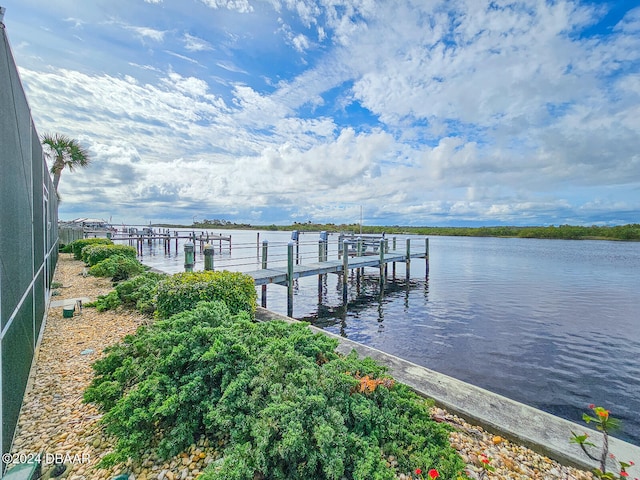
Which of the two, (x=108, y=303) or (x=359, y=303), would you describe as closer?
(x=108, y=303)

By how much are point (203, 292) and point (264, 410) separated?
3.54m

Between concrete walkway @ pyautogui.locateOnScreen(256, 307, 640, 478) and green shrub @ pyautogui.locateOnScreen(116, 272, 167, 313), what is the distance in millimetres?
5019

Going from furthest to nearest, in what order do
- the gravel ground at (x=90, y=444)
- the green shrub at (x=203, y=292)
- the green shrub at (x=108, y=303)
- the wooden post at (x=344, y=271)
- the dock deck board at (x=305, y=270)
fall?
1. the wooden post at (x=344, y=271)
2. the dock deck board at (x=305, y=270)
3. the green shrub at (x=108, y=303)
4. the green shrub at (x=203, y=292)
5. the gravel ground at (x=90, y=444)

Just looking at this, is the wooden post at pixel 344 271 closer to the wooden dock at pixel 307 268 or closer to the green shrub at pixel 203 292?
the wooden dock at pixel 307 268

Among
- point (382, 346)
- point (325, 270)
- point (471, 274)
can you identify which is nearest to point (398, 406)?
point (382, 346)

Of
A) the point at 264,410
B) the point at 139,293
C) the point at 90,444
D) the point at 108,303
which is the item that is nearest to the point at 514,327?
the point at 264,410

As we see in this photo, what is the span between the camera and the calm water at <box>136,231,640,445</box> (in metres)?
6.47

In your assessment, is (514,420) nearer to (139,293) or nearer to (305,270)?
(139,293)

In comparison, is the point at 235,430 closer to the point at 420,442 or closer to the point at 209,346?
the point at 209,346

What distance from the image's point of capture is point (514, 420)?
3.08 meters

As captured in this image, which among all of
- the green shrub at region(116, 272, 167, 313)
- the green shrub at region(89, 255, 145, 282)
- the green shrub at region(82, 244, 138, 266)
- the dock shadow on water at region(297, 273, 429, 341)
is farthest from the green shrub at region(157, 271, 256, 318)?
the green shrub at region(82, 244, 138, 266)

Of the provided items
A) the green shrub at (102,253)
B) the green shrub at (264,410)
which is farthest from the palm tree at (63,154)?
the green shrub at (264,410)

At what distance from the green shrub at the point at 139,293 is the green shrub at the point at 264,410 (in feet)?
10.0

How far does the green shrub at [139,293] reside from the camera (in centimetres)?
640
